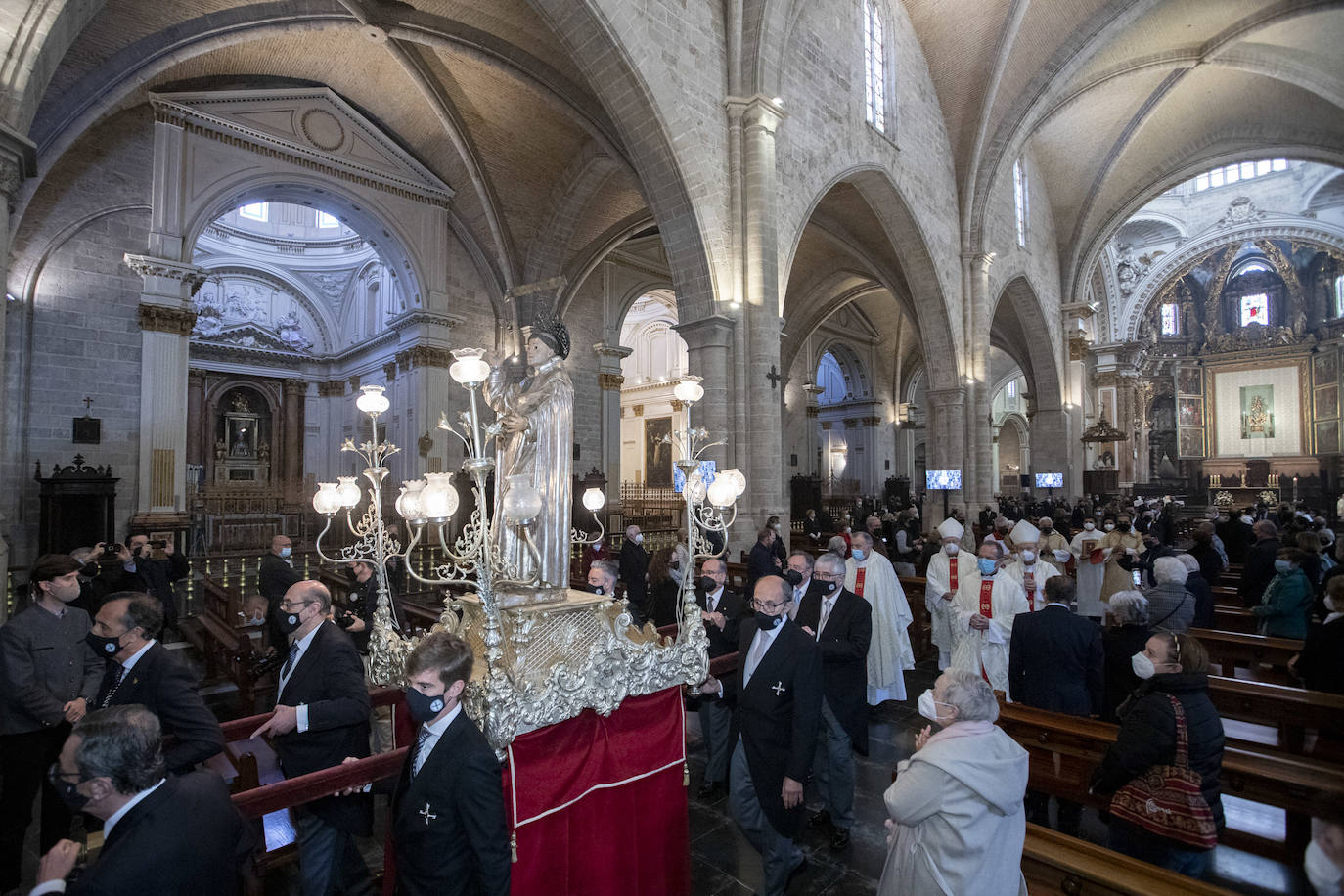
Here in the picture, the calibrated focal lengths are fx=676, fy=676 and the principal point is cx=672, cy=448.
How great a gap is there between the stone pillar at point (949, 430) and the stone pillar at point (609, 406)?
894 cm

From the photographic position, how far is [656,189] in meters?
10.6

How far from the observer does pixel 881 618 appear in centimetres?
600

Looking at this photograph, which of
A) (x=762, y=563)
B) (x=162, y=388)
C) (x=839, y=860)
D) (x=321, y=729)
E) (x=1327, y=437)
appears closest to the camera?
(x=321, y=729)

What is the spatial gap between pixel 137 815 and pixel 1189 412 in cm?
4045

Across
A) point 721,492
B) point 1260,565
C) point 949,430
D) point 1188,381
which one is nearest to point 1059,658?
point 721,492

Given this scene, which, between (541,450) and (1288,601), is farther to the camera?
(1288,601)

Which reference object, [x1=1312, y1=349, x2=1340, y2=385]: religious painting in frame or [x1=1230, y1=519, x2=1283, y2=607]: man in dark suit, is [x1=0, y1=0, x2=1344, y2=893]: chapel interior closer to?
[x1=1312, y1=349, x2=1340, y2=385]: religious painting in frame

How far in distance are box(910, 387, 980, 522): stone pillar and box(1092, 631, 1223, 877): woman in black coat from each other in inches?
632

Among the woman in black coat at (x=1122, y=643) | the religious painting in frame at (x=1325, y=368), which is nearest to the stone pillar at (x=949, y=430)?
the woman in black coat at (x=1122, y=643)

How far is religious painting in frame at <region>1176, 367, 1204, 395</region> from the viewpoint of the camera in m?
32.4

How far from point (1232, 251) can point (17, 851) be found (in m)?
41.0

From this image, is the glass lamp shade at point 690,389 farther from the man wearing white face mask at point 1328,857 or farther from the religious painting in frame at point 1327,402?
the religious painting in frame at point 1327,402

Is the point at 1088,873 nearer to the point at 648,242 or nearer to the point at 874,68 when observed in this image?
the point at 874,68

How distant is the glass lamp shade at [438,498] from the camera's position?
3138 mm
